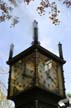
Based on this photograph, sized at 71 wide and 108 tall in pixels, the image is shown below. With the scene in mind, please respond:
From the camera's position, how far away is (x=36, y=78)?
4.34 metres

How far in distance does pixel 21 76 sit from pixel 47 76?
58 centimetres

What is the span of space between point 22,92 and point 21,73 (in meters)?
0.56

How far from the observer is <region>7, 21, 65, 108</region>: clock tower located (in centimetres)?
421

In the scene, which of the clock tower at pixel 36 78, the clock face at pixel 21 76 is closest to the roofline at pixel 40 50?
the clock tower at pixel 36 78

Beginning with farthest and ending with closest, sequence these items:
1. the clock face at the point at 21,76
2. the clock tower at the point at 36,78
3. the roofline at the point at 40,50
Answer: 1. the roofline at the point at 40,50
2. the clock face at the point at 21,76
3. the clock tower at the point at 36,78

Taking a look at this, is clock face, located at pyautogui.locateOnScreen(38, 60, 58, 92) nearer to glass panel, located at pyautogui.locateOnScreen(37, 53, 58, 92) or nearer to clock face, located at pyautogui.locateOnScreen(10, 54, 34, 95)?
glass panel, located at pyautogui.locateOnScreen(37, 53, 58, 92)

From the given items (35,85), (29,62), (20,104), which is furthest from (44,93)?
(29,62)

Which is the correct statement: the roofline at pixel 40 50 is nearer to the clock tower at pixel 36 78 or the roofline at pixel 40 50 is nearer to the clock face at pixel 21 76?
the clock tower at pixel 36 78

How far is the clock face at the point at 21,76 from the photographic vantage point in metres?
4.50

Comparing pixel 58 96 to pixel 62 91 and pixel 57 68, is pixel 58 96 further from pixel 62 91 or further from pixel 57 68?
pixel 57 68

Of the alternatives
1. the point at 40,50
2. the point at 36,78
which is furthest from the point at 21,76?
the point at 40,50

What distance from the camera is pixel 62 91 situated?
482cm

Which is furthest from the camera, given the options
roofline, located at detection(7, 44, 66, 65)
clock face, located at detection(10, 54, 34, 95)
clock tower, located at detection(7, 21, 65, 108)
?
roofline, located at detection(7, 44, 66, 65)

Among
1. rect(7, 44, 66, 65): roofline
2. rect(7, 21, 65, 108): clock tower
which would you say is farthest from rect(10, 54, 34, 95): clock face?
rect(7, 44, 66, 65): roofline
